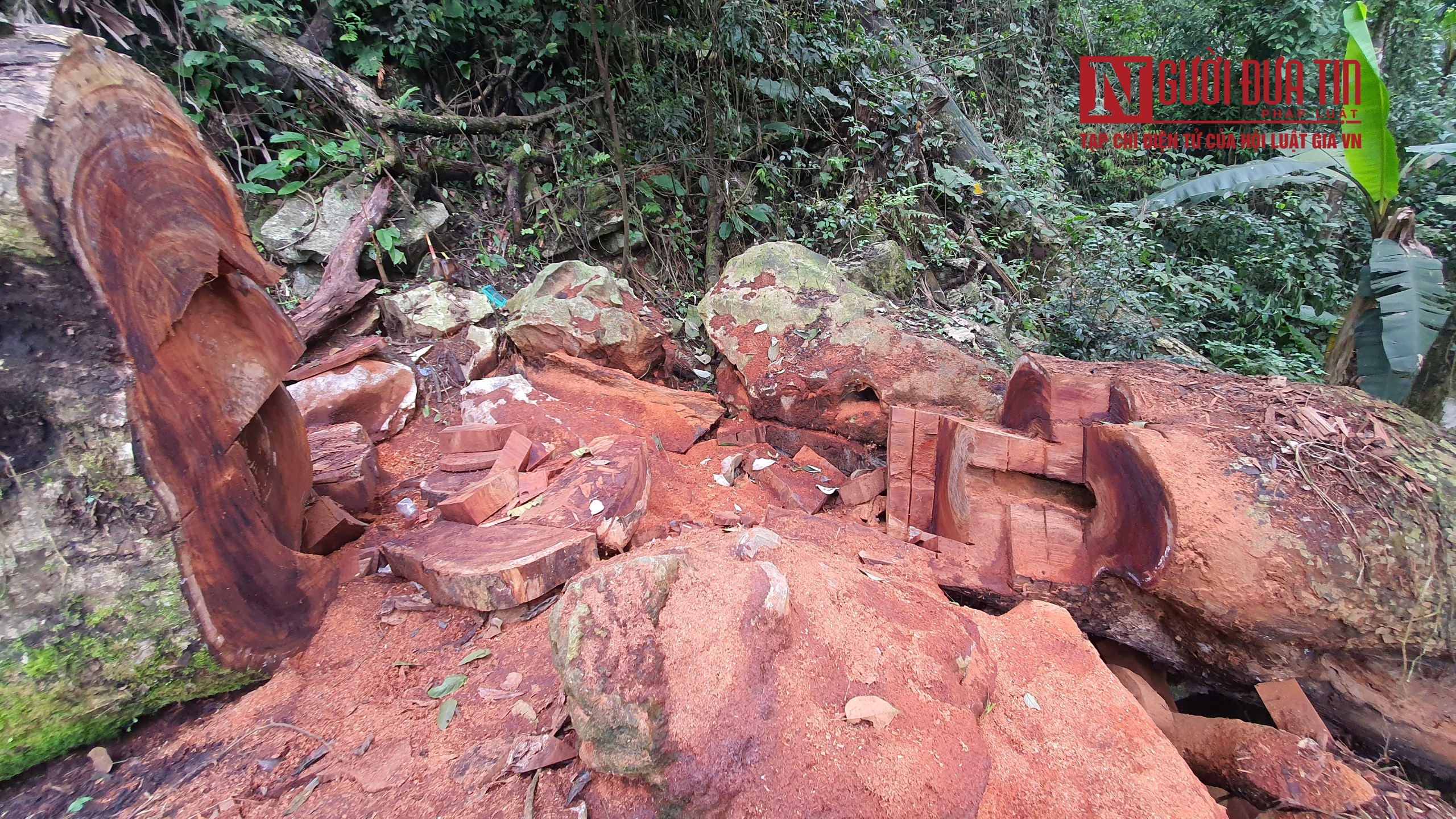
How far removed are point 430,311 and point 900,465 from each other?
3612 mm

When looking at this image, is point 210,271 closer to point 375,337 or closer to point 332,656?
point 332,656

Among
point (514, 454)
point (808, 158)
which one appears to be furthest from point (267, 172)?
point (808, 158)

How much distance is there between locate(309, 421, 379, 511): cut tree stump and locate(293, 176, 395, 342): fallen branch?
1229 mm

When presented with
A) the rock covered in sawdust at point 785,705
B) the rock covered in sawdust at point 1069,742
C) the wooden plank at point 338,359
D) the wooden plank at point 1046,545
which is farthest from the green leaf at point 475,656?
the wooden plank at point 338,359

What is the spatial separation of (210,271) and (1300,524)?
352cm

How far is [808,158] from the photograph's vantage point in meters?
6.27

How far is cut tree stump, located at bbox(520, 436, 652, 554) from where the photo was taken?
8.39 ft

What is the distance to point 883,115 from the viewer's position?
654 centimetres

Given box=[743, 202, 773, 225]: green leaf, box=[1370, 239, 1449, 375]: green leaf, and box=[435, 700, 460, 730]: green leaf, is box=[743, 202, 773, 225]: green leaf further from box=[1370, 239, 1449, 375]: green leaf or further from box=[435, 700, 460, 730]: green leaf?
box=[435, 700, 460, 730]: green leaf

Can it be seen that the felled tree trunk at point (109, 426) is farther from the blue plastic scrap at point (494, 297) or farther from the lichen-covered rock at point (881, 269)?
the lichen-covered rock at point (881, 269)

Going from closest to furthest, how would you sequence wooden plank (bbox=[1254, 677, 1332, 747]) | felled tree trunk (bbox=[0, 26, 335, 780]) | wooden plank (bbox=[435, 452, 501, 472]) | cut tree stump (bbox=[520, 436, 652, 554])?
felled tree trunk (bbox=[0, 26, 335, 780]), wooden plank (bbox=[1254, 677, 1332, 747]), cut tree stump (bbox=[520, 436, 652, 554]), wooden plank (bbox=[435, 452, 501, 472])

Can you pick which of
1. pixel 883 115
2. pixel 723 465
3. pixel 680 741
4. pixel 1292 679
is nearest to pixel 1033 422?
pixel 1292 679

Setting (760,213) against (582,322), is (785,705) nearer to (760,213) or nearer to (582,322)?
(582,322)

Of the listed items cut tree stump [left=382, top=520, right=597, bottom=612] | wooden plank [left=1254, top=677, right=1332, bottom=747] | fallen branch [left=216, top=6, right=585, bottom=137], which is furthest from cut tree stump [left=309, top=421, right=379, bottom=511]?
wooden plank [left=1254, top=677, right=1332, bottom=747]
